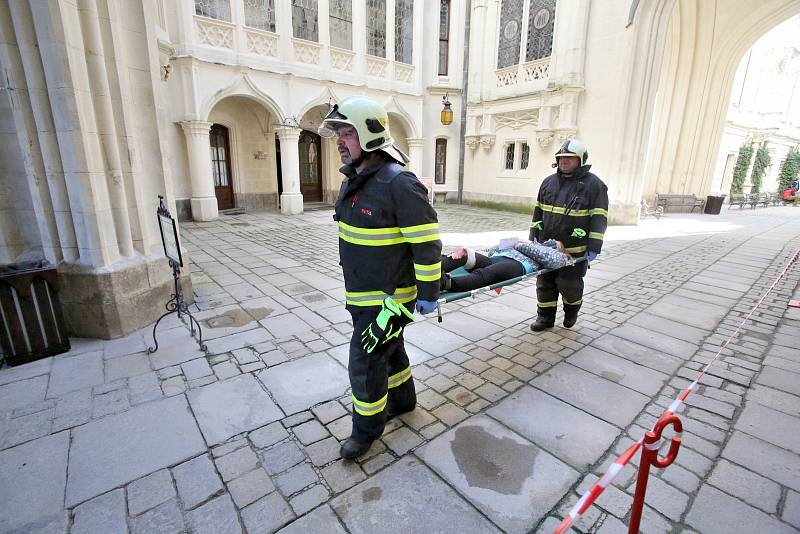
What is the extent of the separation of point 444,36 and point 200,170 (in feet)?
38.8

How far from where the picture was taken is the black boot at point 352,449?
2.50 metres

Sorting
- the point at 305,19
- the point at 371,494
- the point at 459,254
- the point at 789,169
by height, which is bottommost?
the point at 371,494

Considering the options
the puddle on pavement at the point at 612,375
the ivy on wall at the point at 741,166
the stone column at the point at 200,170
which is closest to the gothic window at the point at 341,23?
the stone column at the point at 200,170

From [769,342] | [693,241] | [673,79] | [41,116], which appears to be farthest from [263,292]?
[673,79]

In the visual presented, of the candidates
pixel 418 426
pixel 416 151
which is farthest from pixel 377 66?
pixel 418 426

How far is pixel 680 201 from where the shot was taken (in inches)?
687

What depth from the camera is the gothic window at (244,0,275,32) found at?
41.1 ft

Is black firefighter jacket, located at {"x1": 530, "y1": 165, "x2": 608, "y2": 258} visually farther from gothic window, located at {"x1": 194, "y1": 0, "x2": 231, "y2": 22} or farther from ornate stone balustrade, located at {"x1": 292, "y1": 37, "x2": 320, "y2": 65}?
gothic window, located at {"x1": 194, "y1": 0, "x2": 231, "y2": 22}

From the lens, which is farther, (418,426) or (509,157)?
(509,157)

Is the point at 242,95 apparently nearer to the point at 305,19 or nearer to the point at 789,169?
the point at 305,19

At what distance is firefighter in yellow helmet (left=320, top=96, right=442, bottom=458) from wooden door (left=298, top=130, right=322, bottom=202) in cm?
1513

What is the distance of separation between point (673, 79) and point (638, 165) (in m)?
8.25

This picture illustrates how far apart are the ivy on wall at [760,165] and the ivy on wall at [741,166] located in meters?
1.60

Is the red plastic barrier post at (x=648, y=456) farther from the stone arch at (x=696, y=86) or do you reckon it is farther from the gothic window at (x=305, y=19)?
the stone arch at (x=696, y=86)
